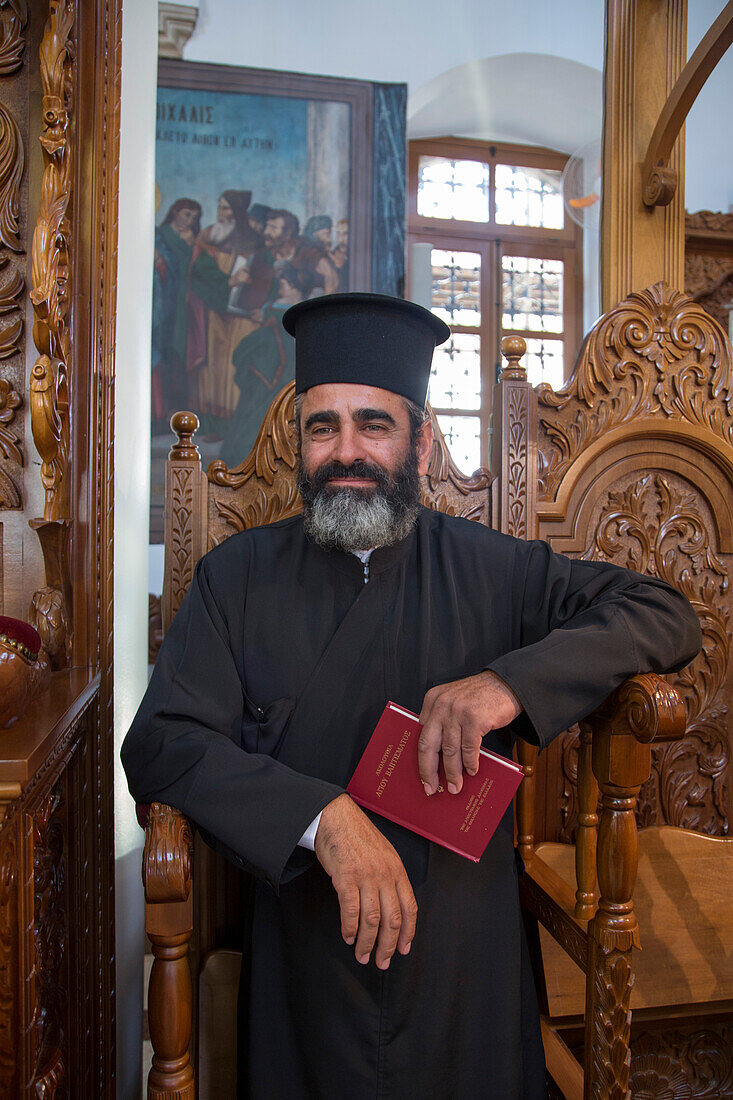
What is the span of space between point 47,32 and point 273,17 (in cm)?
362

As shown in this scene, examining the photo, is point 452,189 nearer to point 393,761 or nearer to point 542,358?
point 542,358

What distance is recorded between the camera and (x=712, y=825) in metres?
2.00

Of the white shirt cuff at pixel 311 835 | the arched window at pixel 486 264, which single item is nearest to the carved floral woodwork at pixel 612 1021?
the white shirt cuff at pixel 311 835

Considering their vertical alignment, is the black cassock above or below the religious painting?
below

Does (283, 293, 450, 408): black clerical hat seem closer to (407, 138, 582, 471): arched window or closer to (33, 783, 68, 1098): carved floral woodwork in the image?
(33, 783, 68, 1098): carved floral woodwork

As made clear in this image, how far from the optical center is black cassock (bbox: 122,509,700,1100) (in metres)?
1.23

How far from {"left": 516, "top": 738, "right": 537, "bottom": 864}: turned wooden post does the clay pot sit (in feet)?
3.62

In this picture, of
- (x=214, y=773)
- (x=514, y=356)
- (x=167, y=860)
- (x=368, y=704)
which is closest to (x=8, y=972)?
(x=167, y=860)

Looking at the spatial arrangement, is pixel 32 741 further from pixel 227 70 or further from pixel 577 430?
pixel 227 70

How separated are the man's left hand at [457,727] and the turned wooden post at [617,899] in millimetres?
204

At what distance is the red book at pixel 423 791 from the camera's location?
4.00 ft

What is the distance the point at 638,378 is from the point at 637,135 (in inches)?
34.2

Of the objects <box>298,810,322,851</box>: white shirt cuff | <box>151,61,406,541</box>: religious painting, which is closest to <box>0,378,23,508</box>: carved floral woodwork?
<box>298,810,322,851</box>: white shirt cuff

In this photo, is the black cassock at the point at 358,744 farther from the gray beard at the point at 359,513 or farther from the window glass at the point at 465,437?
the window glass at the point at 465,437
